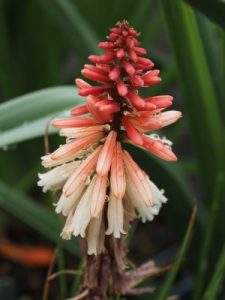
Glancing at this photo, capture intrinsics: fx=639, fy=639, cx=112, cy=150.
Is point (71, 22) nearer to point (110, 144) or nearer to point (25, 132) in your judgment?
point (25, 132)

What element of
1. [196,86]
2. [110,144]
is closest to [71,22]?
[196,86]

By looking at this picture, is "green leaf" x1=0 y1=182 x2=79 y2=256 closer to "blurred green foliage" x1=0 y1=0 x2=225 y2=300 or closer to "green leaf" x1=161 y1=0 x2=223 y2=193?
"blurred green foliage" x1=0 y1=0 x2=225 y2=300

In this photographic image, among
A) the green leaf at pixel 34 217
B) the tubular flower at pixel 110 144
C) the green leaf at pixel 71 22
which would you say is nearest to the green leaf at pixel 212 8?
the tubular flower at pixel 110 144

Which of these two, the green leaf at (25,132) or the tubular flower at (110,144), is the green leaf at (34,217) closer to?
the green leaf at (25,132)

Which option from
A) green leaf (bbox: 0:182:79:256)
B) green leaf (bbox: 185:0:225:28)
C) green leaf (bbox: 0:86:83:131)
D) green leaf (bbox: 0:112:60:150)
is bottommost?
green leaf (bbox: 0:182:79:256)

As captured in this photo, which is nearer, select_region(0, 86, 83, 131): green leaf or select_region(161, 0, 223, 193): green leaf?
select_region(0, 86, 83, 131): green leaf

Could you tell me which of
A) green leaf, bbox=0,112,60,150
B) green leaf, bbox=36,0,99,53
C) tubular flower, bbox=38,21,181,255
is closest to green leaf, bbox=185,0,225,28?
tubular flower, bbox=38,21,181,255

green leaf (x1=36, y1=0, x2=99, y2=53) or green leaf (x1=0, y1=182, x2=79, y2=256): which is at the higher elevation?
green leaf (x1=36, y1=0, x2=99, y2=53)
